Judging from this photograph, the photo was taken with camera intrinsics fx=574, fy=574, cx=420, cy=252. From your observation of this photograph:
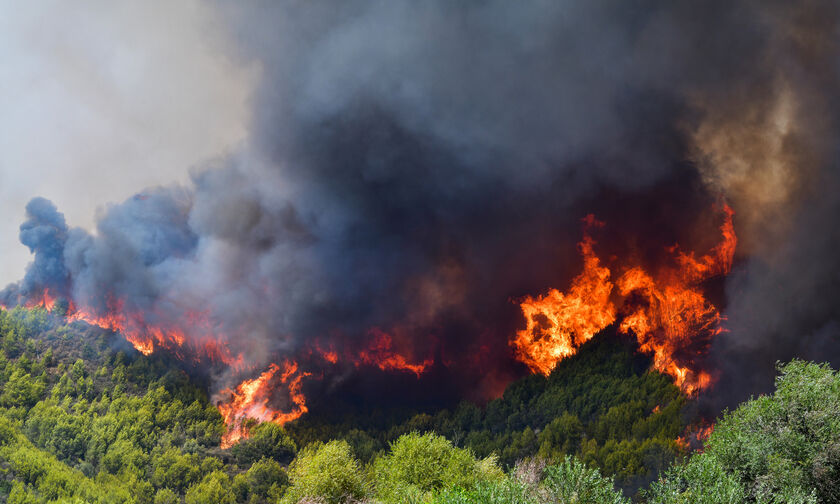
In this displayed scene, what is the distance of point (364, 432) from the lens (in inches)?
7549

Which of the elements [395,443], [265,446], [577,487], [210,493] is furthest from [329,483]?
[265,446]

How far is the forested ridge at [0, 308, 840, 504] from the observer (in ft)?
174

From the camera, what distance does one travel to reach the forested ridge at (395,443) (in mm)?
53156

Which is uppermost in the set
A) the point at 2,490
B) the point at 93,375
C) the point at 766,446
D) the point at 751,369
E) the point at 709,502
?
the point at 751,369

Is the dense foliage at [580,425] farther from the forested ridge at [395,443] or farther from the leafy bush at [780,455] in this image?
the leafy bush at [780,455]

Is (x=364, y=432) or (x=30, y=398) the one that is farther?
(x=364, y=432)

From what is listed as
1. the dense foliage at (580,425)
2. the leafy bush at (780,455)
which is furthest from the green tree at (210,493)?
the leafy bush at (780,455)

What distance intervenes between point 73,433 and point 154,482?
98.9 ft

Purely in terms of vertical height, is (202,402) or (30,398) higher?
(202,402)

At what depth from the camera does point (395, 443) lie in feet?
567

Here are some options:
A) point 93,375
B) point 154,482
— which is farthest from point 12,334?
point 154,482

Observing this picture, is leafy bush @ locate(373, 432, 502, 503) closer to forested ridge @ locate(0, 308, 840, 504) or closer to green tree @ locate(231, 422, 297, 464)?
forested ridge @ locate(0, 308, 840, 504)

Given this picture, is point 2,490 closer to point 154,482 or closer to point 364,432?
point 154,482

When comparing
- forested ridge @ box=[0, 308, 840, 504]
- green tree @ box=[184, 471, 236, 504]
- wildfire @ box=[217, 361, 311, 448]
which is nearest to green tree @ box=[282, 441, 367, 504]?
forested ridge @ box=[0, 308, 840, 504]
